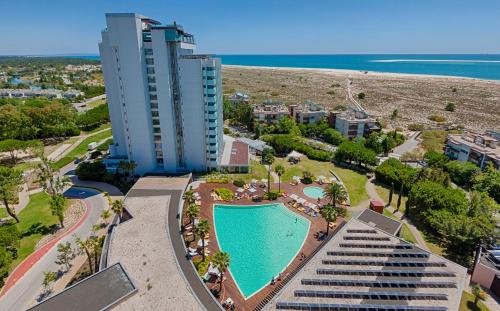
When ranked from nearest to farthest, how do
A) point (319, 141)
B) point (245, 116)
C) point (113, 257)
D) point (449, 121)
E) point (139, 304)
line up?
point (139, 304) < point (113, 257) < point (319, 141) < point (245, 116) < point (449, 121)

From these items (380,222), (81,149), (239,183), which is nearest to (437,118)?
(380,222)

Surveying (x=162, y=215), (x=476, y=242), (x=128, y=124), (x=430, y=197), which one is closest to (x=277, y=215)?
(x=162, y=215)

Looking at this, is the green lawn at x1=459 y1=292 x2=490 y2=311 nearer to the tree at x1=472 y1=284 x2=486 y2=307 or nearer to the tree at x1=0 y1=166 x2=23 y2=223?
the tree at x1=472 y1=284 x2=486 y2=307

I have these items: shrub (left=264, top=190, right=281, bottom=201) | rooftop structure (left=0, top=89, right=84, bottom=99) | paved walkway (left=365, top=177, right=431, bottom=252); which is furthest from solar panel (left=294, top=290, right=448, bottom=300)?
rooftop structure (left=0, top=89, right=84, bottom=99)

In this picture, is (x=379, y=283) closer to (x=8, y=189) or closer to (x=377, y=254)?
(x=377, y=254)

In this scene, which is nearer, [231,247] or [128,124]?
[231,247]

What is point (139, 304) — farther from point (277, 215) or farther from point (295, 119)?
point (295, 119)

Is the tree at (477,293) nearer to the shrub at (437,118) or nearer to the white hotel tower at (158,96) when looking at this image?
the white hotel tower at (158,96)
